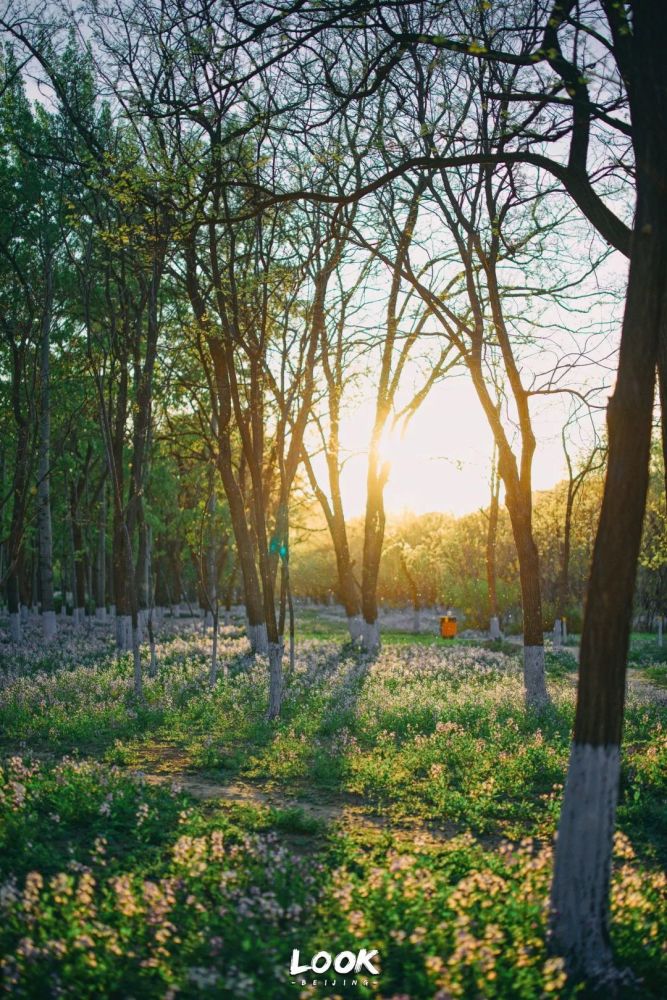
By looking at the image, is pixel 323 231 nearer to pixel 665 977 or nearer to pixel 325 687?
pixel 325 687

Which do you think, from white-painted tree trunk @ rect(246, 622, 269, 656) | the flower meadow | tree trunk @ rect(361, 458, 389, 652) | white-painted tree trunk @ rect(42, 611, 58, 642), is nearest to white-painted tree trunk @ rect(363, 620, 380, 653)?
tree trunk @ rect(361, 458, 389, 652)

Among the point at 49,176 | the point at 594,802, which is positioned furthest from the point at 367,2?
the point at 49,176

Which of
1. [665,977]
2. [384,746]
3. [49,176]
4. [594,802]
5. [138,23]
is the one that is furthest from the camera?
[49,176]

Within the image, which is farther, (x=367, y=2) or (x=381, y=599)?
(x=381, y=599)

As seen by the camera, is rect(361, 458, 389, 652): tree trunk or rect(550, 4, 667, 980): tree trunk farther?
rect(361, 458, 389, 652): tree trunk

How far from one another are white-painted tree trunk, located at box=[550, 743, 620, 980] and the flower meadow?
0.68 ft

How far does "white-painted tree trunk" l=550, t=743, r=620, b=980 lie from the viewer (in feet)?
Result: 16.4

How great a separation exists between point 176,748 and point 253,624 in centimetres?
1145

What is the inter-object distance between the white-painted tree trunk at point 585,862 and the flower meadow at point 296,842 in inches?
8.2

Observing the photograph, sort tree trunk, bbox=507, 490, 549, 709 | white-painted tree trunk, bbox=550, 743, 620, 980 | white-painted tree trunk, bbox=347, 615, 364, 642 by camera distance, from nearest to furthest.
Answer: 1. white-painted tree trunk, bbox=550, 743, 620, 980
2. tree trunk, bbox=507, 490, 549, 709
3. white-painted tree trunk, bbox=347, 615, 364, 642

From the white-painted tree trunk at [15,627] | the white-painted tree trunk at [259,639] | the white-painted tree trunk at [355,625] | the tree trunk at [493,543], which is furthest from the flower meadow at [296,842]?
the tree trunk at [493,543]

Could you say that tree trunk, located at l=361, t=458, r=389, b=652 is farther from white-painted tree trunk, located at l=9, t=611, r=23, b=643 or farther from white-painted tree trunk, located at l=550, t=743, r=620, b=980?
white-painted tree trunk, located at l=550, t=743, r=620, b=980

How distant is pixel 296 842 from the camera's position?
7.34 metres

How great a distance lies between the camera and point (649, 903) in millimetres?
5621
